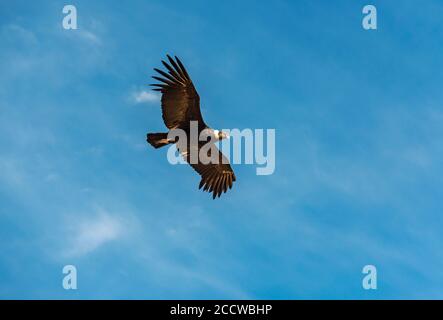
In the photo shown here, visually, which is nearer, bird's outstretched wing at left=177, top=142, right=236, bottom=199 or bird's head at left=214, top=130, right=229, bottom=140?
bird's head at left=214, top=130, right=229, bottom=140

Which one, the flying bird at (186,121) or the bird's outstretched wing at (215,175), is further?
the bird's outstretched wing at (215,175)

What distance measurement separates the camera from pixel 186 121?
66.7ft

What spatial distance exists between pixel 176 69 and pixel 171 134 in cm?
212

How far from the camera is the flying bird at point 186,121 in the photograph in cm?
1948

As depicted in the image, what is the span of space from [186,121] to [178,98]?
931mm

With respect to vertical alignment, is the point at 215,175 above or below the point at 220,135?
below

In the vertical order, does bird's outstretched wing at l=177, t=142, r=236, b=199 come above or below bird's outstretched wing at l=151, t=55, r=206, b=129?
below

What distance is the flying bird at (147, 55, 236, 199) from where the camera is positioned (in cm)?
1948

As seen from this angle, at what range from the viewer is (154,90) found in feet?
63.9
